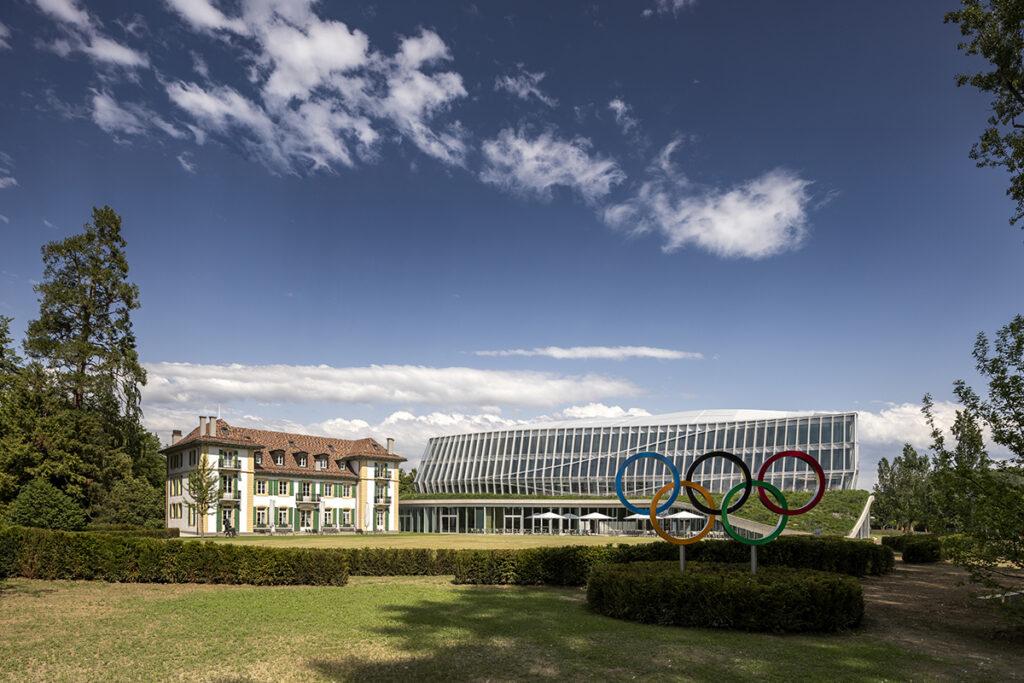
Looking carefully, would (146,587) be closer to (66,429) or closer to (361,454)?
(66,429)

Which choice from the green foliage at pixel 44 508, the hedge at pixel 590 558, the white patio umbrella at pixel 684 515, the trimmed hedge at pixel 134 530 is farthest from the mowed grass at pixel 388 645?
the white patio umbrella at pixel 684 515

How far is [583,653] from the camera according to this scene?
46.0 ft

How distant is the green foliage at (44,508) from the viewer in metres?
43.0

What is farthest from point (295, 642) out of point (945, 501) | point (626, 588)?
point (945, 501)

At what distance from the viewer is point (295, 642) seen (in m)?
15.0

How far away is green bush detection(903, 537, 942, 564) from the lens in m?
36.6

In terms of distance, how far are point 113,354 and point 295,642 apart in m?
46.6

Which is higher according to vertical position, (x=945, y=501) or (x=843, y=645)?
(x=945, y=501)

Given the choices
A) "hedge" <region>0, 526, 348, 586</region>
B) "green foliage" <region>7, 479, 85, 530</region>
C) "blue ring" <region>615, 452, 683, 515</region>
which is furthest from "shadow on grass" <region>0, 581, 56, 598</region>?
"green foliage" <region>7, 479, 85, 530</region>

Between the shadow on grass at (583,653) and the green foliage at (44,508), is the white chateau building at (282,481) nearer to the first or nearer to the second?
the green foliage at (44,508)

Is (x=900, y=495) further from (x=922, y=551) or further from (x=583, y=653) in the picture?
(x=583, y=653)

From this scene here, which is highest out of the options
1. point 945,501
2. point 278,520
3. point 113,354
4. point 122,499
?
point 113,354

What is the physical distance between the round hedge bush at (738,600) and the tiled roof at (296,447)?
57.8 meters

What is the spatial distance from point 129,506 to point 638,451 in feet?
179
